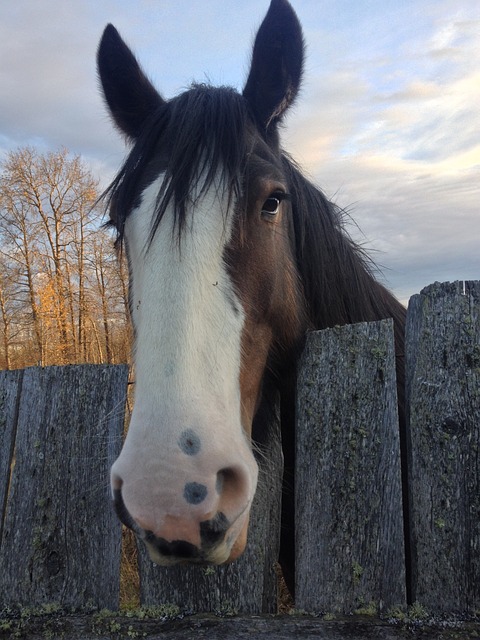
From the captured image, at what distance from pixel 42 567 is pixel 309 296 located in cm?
195

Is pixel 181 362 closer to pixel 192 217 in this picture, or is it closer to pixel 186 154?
pixel 192 217

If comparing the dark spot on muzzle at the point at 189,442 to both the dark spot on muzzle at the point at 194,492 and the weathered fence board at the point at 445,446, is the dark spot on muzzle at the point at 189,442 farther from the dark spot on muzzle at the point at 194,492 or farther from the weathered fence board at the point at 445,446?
the weathered fence board at the point at 445,446

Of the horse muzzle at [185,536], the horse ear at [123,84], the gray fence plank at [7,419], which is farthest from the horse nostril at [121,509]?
the horse ear at [123,84]

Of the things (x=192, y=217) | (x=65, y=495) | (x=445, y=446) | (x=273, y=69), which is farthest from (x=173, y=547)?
(x=273, y=69)

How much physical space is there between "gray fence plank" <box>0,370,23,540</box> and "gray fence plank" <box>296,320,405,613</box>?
57.5 inches

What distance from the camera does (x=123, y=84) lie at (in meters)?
2.92

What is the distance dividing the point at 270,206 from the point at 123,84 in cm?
138

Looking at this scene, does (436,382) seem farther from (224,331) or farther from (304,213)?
(304,213)

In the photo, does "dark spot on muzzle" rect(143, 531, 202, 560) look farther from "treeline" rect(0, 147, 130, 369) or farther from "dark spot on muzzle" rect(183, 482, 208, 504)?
"treeline" rect(0, 147, 130, 369)

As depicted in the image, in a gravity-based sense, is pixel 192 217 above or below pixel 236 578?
above

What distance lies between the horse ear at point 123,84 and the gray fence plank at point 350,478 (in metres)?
1.88

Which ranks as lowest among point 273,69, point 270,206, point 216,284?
point 216,284

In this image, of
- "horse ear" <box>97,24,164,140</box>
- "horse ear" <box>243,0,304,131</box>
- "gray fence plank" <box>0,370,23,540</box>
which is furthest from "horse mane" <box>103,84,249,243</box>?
"gray fence plank" <box>0,370,23,540</box>

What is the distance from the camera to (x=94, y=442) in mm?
2229
